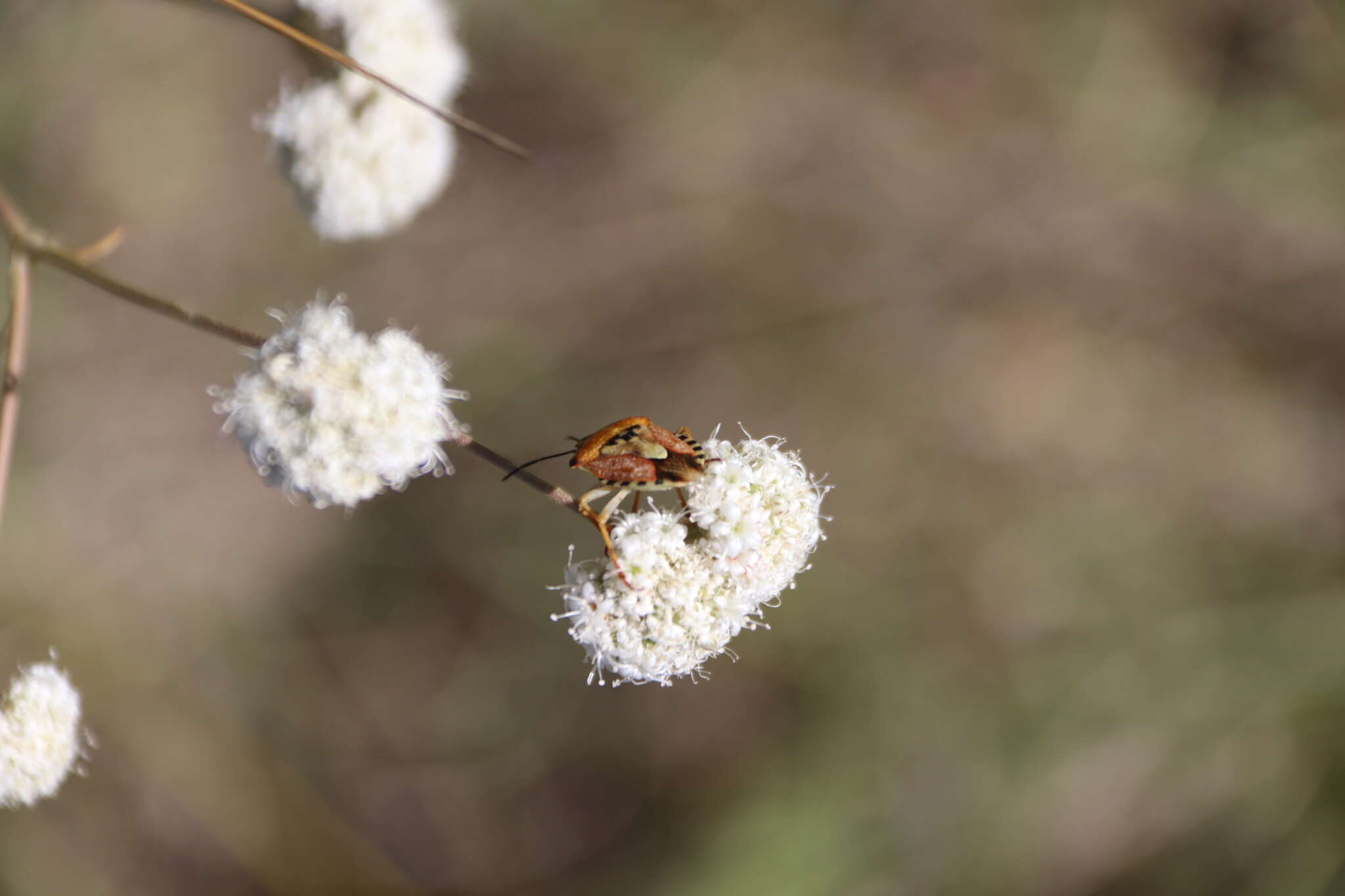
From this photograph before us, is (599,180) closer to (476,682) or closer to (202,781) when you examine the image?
(476,682)

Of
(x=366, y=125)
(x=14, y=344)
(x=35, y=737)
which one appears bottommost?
(x=35, y=737)

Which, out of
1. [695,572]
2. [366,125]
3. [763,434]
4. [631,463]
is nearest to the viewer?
[631,463]

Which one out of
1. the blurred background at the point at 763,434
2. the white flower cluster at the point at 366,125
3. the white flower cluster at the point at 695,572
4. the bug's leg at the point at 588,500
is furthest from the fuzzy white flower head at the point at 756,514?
the blurred background at the point at 763,434

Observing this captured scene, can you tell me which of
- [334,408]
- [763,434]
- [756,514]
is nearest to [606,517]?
[756,514]

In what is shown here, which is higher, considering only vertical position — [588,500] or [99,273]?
[99,273]

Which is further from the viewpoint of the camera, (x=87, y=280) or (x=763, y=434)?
(x=763, y=434)

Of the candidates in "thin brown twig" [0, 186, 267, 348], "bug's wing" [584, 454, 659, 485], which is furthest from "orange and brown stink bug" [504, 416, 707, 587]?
"thin brown twig" [0, 186, 267, 348]

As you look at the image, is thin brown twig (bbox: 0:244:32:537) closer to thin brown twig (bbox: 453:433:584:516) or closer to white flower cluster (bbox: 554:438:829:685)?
thin brown twig (bbox: 453:433:584:516)

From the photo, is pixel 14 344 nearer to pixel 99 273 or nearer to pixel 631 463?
pixel 99 273
